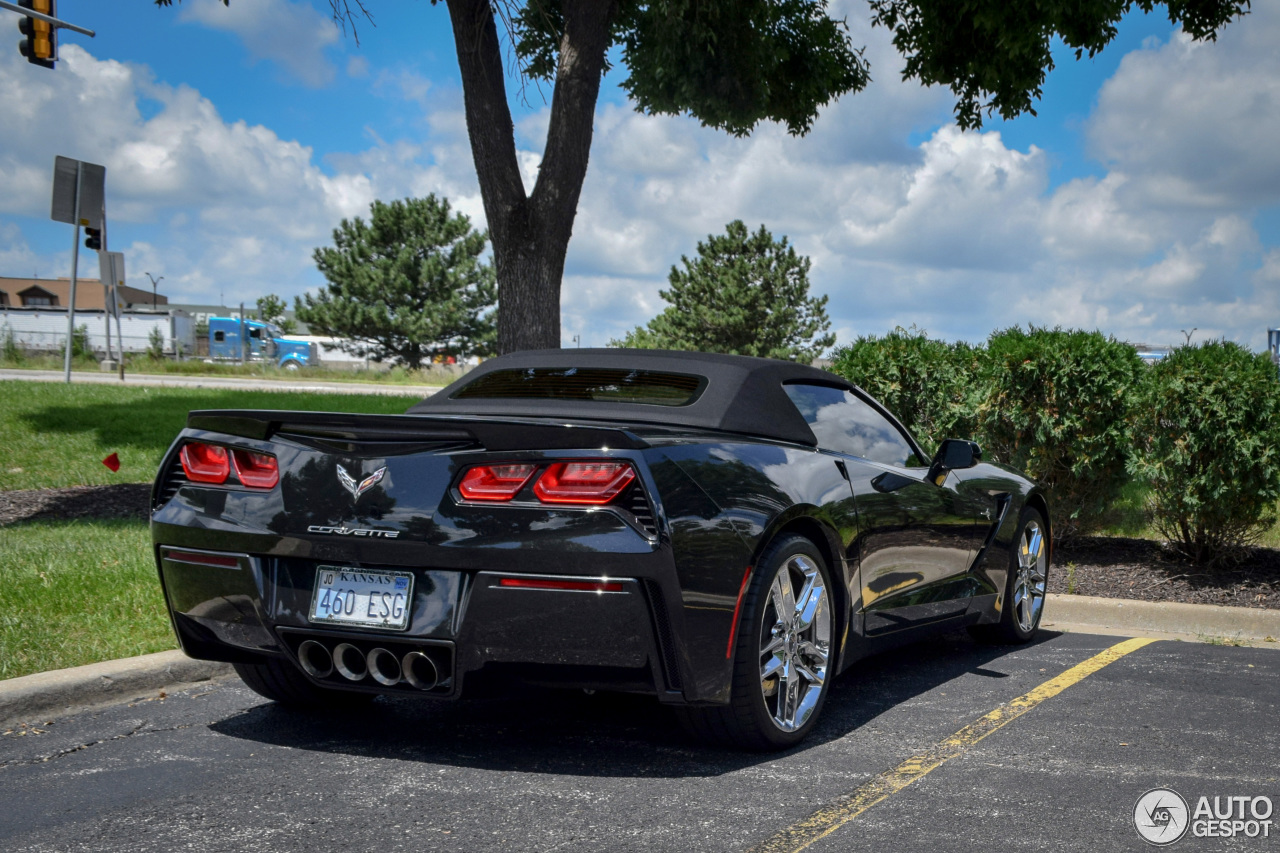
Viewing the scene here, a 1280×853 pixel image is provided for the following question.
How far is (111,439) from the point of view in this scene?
14.1 m

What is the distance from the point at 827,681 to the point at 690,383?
4.23ft

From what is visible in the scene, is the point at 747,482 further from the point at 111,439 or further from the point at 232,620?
the point at 111,439

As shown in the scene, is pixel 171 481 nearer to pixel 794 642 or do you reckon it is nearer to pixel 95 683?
Answer: pixel 95 683

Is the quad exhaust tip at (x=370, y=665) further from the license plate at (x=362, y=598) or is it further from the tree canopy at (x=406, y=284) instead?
the tree canopy at (x=406, y=284)

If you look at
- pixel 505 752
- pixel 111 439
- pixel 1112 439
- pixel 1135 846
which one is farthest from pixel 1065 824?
pixel 111 439

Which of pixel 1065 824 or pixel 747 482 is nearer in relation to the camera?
pixel 1065 824

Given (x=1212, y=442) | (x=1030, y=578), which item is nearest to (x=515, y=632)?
(x=1030, y=578)

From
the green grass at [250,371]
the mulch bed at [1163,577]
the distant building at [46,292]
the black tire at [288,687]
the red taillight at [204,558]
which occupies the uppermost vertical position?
the distant building at [46,292]

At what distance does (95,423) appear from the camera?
14922 mm

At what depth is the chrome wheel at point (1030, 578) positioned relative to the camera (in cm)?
634

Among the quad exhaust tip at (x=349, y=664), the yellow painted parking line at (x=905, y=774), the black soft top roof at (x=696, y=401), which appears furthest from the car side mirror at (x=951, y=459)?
the quad exhaust tip at (x=349, y=664)

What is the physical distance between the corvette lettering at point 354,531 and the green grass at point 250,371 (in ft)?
104

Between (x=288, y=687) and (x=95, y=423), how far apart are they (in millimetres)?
11794

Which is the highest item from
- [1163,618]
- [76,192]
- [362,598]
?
[76,192]
